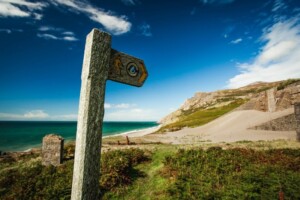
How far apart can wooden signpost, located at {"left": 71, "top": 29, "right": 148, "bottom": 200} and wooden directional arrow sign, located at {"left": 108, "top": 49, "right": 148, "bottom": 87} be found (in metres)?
0.05

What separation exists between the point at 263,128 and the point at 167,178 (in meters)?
24.5

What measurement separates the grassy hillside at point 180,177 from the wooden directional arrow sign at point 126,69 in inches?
234

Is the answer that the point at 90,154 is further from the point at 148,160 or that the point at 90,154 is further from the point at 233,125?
the point at 233,125

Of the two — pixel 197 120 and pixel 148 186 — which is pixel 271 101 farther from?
pixel 148 186

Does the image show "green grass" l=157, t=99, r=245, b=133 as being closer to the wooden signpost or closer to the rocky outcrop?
the rocky outcrop

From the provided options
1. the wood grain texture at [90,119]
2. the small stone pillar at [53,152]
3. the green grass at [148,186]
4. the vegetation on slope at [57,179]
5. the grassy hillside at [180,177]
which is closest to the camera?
the wood grain texture at [90,119]

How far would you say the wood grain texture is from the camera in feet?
7.98

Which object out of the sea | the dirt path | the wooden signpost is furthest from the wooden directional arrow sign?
the sea

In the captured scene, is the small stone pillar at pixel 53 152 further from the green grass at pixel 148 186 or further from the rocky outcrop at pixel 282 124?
the rocky outcrop at pixel 282 124

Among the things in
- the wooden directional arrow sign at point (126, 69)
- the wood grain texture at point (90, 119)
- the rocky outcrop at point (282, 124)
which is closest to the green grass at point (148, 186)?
the wood grain texture at point (90, 119)

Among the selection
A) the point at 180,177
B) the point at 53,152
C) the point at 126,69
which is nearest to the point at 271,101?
the point at 180,177

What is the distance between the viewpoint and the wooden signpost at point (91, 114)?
7.99 feet

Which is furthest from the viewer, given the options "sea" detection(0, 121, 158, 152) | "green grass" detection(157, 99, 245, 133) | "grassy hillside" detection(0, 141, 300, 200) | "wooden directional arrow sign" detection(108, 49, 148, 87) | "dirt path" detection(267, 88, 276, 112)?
"green grass" detection(157, 99, 245, 133)

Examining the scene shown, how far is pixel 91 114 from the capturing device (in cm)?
251
